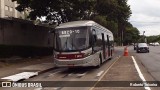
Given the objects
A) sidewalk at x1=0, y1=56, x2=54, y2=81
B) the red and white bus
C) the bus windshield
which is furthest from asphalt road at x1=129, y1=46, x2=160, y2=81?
sidewalk at x1=0, y1=56, x2=54, y2=81

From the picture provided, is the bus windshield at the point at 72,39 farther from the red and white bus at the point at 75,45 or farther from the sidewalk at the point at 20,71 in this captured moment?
the sidewalk at the point at 20,71

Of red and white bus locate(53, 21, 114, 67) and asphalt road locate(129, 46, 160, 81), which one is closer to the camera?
asphalt road locate(129, 46, 160, 81)

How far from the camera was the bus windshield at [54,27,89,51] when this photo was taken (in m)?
22.1

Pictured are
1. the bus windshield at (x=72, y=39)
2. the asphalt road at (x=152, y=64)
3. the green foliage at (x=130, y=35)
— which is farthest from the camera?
the green foliage at (x=130, y=35)

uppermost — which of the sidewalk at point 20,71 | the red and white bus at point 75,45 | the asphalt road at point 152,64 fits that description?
the red and white bus at point 75,45

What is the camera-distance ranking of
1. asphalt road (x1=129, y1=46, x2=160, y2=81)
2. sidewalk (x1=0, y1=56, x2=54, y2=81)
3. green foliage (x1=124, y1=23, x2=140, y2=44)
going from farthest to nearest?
1. green foliage (x1=124, y1=23, x2=140, y2=44)
2. asphalt road (x1=129, y1=46, x2=160, y2=81)
3. sidewalk (x1=0, y1=56, x2=54, y2=81)

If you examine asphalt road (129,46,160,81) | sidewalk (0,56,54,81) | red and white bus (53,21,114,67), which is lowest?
asphalt road (129,46,160,81)

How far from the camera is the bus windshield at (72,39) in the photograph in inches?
872

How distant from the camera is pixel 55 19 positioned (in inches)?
1529

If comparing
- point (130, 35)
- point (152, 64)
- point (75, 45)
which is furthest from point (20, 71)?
point (130, 35)

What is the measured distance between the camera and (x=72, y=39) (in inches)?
878

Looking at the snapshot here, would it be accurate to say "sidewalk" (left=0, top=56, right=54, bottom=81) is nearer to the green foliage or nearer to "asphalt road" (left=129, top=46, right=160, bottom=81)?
"asphalt road" (left=129, top=46, right=160, bottom=81)

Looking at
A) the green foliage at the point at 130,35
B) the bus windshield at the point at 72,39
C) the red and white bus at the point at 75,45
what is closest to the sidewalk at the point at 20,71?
the red and white bus at the point at 75,45

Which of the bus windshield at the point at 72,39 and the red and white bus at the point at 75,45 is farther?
the bus windshield at the point at 72,39
